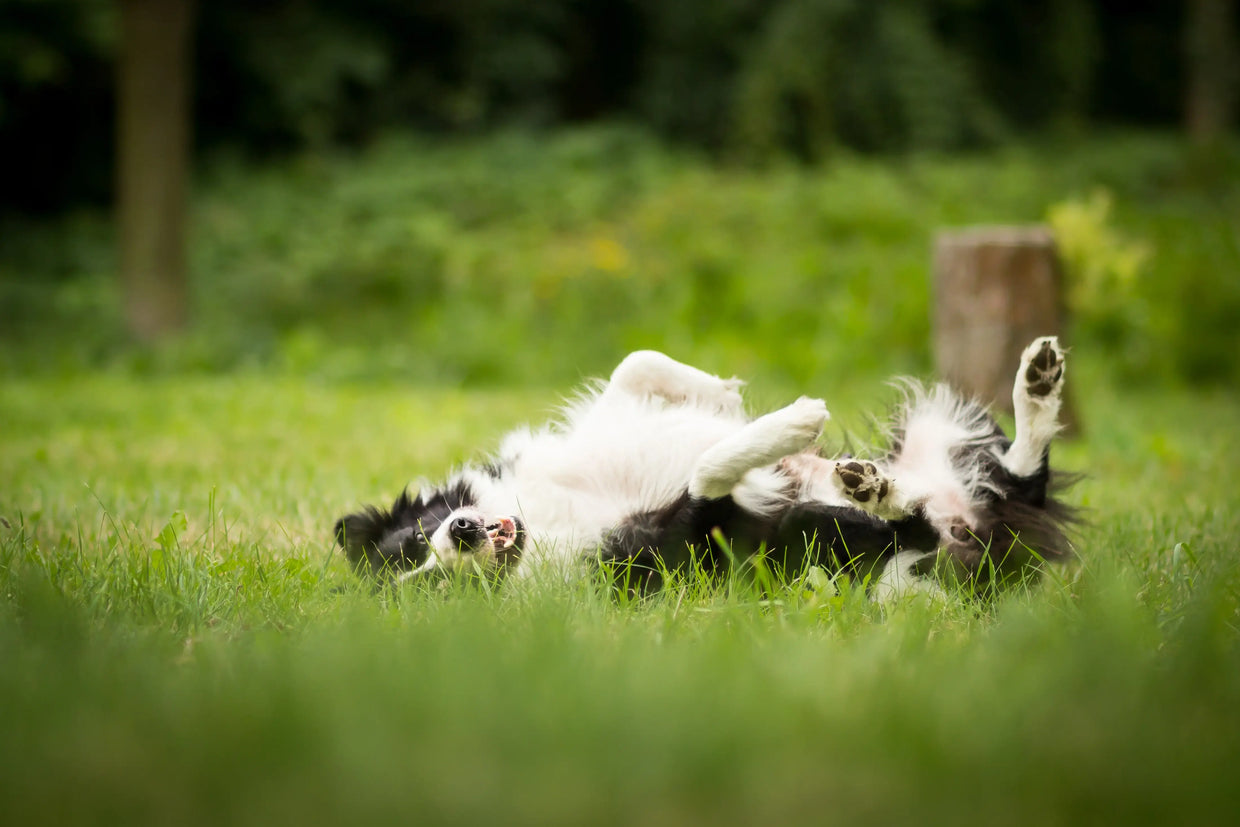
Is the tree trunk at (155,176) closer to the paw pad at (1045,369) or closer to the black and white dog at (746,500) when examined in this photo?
the black and white dog at (746,500)

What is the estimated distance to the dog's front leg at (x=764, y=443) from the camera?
8.05 feet

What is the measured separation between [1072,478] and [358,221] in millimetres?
10430

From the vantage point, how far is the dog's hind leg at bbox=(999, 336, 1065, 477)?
2645 millimetres

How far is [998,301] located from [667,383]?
323 cm

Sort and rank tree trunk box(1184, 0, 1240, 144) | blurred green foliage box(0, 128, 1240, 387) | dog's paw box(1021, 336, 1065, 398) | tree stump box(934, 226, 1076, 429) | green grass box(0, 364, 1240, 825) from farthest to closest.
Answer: tree trunk box(1184, 0, 1240, 144)
blurred green foliage box(0, 128, 1240, 387)
tree stump box(934, 226, 1076, 429)
dog's paw box(1021, 336, 1065, 398)
green grass box(0, 364, 1240, 825)

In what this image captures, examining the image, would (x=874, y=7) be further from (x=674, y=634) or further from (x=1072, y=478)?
(x=674, y=634)

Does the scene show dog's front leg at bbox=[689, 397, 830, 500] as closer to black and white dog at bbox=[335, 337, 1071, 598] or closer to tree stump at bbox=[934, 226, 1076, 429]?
black and white dog at bbox=[335, 337, 1071, 598]

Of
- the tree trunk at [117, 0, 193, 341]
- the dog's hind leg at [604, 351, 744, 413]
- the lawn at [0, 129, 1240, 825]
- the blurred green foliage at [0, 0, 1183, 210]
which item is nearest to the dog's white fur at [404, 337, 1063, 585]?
the dog's hind leg at [604, 351, 744, 413]

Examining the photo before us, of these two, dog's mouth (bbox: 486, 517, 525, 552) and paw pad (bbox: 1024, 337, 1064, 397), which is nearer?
dog's mouth (bbox: 486, 517, 525, 552)

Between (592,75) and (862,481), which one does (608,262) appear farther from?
(592,75)

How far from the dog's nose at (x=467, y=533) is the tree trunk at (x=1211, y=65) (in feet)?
61.0

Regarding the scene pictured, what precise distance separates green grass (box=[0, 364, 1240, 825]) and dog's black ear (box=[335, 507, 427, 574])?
103mm

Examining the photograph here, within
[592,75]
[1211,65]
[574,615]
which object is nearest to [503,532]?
[574,615]

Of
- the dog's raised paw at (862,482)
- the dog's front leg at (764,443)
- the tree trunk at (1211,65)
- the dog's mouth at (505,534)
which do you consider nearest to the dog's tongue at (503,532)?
the dog's mouth at (505,534)
